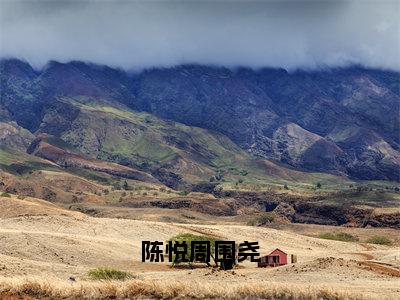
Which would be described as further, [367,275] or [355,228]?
[355,228]

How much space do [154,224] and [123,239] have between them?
59.0ft

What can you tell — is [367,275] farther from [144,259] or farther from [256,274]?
[144,259]

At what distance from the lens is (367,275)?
185 feet

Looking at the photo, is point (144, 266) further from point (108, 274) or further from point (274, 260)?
point (108, 274)

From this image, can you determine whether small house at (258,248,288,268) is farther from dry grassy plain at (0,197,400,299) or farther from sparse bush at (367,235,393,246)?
sparse bush at (367,235,393,246)

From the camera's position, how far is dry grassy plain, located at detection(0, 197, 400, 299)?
31281 millimetres

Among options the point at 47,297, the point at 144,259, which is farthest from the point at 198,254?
the point at 47,297

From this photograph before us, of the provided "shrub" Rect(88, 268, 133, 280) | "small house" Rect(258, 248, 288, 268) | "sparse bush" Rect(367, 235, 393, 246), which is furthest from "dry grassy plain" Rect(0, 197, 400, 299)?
"sparse bush" Rect(367, 235, 393, 246)

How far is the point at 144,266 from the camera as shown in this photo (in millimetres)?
74938

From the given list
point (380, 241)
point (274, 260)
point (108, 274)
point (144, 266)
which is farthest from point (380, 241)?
point (108, 274)

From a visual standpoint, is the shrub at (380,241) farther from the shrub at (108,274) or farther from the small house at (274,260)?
the shrub at (108,274)

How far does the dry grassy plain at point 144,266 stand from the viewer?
31.3m

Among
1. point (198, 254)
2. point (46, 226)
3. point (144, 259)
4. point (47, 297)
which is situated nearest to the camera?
point (47, 297)

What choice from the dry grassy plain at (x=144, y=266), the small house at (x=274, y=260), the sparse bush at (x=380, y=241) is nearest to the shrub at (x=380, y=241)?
the sparse bush at (x=380, y=241)
